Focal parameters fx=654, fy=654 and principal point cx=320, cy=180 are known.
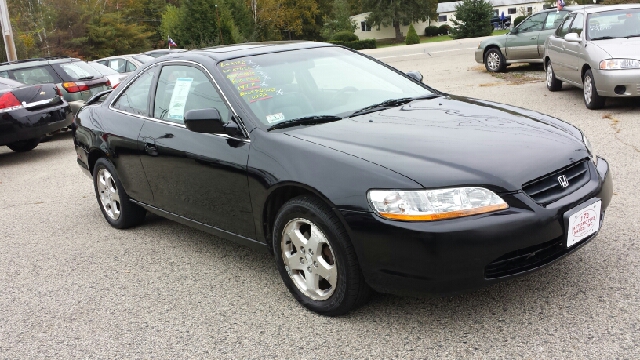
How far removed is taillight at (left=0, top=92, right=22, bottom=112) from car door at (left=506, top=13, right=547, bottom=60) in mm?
10872

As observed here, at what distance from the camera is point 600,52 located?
31.4ft

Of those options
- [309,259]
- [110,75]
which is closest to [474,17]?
[110,75]

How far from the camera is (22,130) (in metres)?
10.3

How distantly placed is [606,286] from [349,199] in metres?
1.64

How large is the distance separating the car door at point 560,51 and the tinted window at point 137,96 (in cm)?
792

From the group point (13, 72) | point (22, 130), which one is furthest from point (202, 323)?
point (13, 72)

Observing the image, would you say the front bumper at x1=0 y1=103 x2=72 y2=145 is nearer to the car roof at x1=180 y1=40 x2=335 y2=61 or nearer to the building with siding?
the car roof at x1=180 y1=40 x2=335 y2=61

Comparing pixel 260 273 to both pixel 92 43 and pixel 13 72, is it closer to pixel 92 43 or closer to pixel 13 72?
pixel 13 72

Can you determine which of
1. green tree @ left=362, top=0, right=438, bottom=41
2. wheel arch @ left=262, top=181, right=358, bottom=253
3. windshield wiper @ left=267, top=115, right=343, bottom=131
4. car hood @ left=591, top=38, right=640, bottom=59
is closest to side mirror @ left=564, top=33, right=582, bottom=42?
car hood @ left=591, top=38, right=640, bottom=59

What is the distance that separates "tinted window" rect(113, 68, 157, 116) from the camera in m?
5.20

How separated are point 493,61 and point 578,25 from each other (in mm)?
5554

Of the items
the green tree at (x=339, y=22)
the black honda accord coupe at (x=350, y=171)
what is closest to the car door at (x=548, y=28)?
the black honda accord coupe at (x=350, y=171)

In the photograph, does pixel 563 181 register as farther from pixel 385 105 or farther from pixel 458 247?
pixel 385 105

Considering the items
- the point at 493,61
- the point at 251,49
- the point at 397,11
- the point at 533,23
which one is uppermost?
the point at 251,49
